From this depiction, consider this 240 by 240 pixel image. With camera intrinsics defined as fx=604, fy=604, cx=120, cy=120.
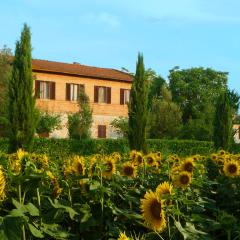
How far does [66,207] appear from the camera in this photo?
9.96ft

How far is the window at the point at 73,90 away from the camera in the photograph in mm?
40375

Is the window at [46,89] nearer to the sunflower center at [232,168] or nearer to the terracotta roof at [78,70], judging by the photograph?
the terracotta roof at [78,70]

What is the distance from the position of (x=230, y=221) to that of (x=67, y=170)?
1.16 meters

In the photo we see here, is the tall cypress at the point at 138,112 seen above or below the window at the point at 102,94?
below

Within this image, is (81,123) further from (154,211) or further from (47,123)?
(154,211)

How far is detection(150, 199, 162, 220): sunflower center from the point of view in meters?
2.73

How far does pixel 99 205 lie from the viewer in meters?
3.38

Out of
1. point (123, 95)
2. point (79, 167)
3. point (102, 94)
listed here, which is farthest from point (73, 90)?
point (79, 167)

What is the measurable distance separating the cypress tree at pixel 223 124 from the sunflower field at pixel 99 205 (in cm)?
2196

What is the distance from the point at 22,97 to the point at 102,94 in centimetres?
2100

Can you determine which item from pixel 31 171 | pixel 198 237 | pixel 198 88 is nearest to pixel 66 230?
pixel 31 171

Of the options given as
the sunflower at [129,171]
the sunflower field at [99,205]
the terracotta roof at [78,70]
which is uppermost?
the terracotta roof at [78,70]

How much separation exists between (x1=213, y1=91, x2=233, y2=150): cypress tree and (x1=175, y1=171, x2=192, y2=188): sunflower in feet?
73.3

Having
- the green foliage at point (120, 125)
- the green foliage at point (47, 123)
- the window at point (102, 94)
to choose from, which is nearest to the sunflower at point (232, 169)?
the green foliage at point (47, 123)
